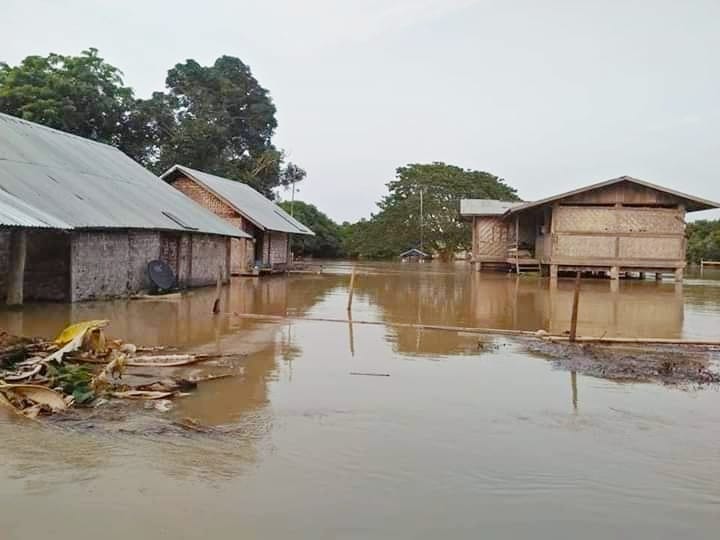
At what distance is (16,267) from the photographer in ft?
43.6

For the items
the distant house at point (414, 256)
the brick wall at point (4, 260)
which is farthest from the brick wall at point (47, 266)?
the distant house at point (414, 256)

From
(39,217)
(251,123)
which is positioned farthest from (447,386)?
(251,123)

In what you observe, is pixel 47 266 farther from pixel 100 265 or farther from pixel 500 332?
pixel 500 332

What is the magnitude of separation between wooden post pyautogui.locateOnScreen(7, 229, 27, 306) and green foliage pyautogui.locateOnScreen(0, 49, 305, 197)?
21.8 m

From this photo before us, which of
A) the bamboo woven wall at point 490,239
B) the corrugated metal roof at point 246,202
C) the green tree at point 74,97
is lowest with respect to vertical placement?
the bamboo woven wall at point 490,239

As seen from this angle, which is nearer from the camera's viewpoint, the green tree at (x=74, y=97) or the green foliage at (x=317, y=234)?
the green tree at (x=74, y=97)

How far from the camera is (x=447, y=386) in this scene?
7.86 metres

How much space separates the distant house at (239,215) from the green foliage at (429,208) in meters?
21.4

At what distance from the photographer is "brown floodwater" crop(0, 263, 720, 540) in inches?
161

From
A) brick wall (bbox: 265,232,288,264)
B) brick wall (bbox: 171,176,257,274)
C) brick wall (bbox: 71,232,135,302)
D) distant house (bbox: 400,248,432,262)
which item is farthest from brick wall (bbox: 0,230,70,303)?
distant house (bbox: 400,248,432,262)

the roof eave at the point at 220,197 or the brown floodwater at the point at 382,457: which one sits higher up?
the roof eave at the point at 220,197

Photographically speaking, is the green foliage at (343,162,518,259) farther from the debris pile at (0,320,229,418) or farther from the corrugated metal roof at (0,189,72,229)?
the debris pile at (0,320,229,418)

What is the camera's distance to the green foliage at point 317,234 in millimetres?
52438

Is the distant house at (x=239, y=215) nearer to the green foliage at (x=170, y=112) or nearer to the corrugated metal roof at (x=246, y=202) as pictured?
the corrugated metal roof at (x=246, y=202)
